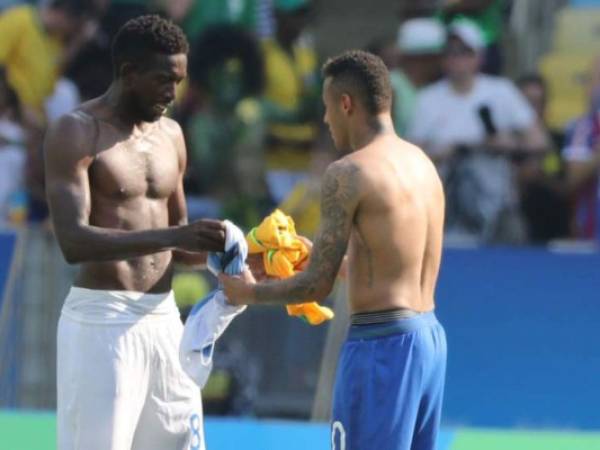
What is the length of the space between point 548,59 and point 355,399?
6514 mm

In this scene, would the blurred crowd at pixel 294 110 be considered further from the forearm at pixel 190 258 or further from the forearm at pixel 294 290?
the forearm at pixel 294 290

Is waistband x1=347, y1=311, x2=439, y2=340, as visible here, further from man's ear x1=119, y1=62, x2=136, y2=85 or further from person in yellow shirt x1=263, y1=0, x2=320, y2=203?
person in yellow shirt x1=263, y1=0, x2=320, y2=203

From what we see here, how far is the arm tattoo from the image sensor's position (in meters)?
5.38

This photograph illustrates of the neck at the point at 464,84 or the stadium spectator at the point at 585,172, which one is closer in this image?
the stadium spectator at the point at 585,172

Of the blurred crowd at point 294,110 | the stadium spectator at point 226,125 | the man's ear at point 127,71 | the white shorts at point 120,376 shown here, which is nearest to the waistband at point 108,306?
the white shorts at point 120,376

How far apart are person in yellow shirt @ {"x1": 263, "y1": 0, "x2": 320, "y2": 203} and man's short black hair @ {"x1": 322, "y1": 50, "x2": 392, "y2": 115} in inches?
210

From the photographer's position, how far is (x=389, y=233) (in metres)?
5.40

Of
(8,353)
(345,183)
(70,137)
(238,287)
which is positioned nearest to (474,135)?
(8,353)

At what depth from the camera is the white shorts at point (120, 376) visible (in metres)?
5.62

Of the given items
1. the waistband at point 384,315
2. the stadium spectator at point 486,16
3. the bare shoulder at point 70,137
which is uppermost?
the stadium spectator at point 486,16

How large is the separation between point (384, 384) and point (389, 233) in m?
0.54

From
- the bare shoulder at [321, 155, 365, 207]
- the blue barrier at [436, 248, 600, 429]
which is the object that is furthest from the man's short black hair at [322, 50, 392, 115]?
the blue barrier at [436, 248, 600, 429]

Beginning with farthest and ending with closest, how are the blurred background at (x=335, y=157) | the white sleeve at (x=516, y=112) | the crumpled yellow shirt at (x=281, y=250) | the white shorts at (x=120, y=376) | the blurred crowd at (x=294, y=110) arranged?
the white sleeve at (x=516, y=112), the blurred crowd at (x=294, y=110), the blurred background at (x=335, y=157), the crumpled yellow shirt at (x=281, y=250), the white shorts at (x=120, y=376)

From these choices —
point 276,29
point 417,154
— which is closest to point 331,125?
point 417,154
